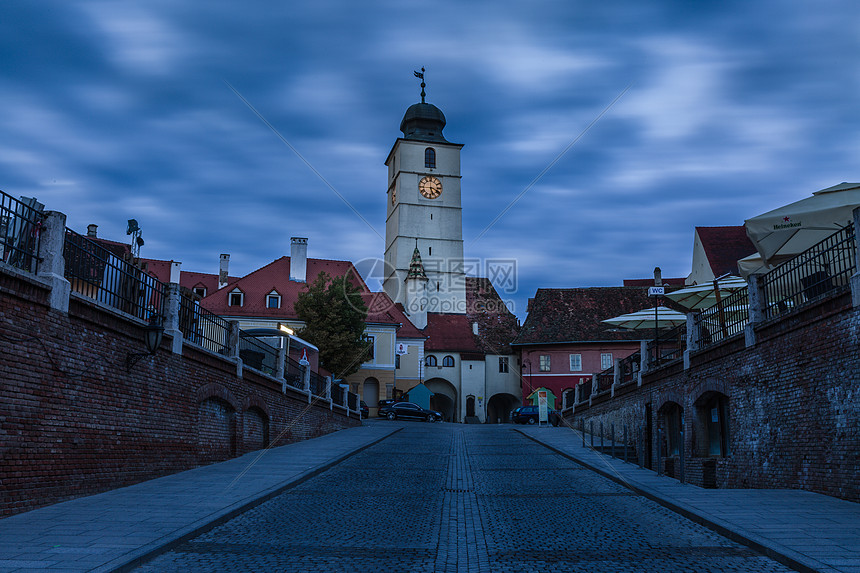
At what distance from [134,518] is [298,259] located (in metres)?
49.3

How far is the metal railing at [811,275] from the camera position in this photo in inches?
470

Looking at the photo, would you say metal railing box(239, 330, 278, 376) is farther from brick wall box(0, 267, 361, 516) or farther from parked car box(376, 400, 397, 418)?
parked car box(376, 400, 397, 418)

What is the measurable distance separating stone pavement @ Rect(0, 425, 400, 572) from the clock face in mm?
72451

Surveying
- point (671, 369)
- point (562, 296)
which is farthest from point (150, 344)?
point (562, 296)

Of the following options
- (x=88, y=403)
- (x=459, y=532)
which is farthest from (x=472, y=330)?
(x=459, y=532)

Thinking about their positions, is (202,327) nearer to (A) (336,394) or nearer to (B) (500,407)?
(A) (336,394)

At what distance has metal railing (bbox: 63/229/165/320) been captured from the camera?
39.5ft

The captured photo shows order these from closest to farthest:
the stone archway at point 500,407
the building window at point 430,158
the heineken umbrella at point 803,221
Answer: the heineken umbrella at point 803,221
the stone archway at point 500,407
the building window at point 430,158

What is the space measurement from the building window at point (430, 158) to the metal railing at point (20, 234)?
79049 mm

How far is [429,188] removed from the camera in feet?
290

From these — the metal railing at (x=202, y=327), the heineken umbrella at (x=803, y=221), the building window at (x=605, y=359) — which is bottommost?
the metal railing at (x=202, y=327)

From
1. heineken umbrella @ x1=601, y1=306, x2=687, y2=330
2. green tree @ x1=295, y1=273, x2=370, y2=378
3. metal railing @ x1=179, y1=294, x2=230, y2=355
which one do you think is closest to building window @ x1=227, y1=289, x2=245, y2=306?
green tree @ x1=295, y1=273, x2=370, y2=378

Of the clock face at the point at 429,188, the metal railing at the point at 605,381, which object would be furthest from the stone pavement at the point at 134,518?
the clock face at the point at 429,188

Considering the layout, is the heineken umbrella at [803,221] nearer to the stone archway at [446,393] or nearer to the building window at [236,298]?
the building window at [236,298]
